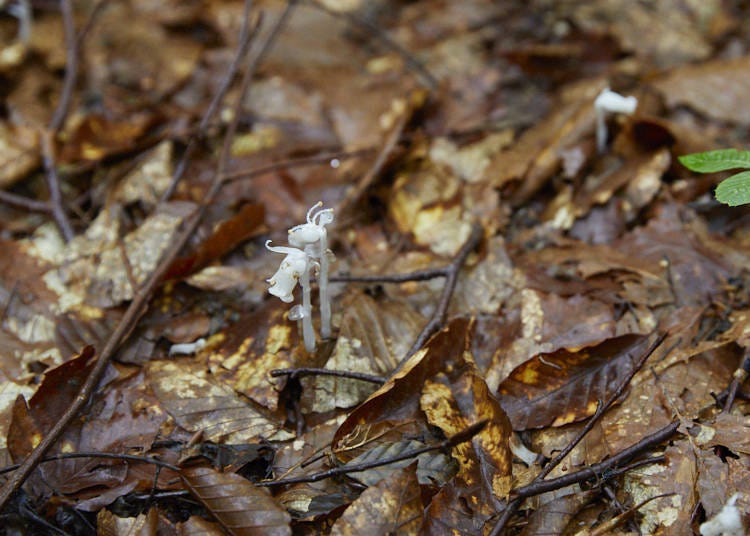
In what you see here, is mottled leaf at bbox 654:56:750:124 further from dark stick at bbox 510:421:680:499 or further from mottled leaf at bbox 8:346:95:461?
mottled leaf at bbox 8:346:95:461

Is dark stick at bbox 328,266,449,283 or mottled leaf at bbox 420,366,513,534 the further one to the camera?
dark stick at bbox 328,266,449,283

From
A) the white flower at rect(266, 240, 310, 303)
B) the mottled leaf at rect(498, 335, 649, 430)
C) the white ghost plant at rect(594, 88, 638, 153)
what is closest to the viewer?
the white flower at rect(266, 240, 310, 303)

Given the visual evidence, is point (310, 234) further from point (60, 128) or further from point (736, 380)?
point (60, 128)

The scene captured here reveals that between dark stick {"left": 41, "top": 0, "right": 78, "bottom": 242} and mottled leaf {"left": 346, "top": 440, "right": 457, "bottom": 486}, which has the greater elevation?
dark stick {"left": 41, "top": 0, "right": 78, "bottom": 242}

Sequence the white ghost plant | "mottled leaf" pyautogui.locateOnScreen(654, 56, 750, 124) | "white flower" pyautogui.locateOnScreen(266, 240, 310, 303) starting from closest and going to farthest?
"white flower" pyautogui.locateOnScreen(266, 240, 310, 303) < the white ghost plant < "mottled leaf" pyautogui.locateOnScreen(654, 56, 750, 124)

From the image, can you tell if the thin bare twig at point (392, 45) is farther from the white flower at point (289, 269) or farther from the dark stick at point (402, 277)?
the white flower at point (289, 269)

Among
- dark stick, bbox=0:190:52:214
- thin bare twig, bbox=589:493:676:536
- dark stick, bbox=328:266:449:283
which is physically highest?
dark stick, bbox=0:190:52:214

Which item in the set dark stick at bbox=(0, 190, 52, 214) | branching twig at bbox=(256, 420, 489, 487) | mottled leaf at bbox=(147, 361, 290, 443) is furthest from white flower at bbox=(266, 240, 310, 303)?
dark stick at bbox=(0, 190, 52, 214)
